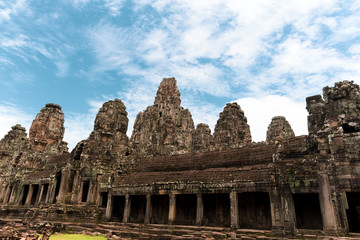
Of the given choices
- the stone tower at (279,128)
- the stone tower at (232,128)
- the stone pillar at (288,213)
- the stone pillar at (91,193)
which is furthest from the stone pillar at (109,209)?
the stone tower at (279,128)

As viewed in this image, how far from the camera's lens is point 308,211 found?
642 inches

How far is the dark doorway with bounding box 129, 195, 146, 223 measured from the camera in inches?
922

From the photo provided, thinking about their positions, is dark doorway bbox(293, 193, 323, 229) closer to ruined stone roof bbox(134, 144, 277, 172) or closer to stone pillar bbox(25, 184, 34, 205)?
ruined stone roof bbox(134, 144, 277, 172)

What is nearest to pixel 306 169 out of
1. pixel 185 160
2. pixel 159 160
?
pixel 185 160

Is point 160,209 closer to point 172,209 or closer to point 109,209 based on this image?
point 172,209

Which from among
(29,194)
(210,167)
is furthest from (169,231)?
(29,194)

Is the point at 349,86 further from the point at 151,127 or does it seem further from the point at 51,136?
the point at 151,127

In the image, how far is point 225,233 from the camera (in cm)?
1548

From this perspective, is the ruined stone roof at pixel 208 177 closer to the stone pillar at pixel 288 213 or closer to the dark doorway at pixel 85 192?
the stone pillar at pixel 288 213

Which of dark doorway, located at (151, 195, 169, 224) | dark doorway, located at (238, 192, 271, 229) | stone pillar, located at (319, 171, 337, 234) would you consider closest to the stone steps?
dark doorway, located at (238, 192, 271, 229)

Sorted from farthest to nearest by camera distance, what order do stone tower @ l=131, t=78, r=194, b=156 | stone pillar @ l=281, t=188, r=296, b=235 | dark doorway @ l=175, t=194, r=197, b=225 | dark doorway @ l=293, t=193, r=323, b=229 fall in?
stone tower @ l=131, t=78, r=194, b=156
dark doorway @ l=175, t=194, r=197, b=225
dark doorway @ l=293, t=193, r=323, b=229
stone pillar @ l=281, t=188, r=296, b=235

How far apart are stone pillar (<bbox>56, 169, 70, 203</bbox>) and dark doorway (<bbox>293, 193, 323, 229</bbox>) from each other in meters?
21.1

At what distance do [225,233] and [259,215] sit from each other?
3671 mm

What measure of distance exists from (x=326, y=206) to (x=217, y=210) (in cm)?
788
